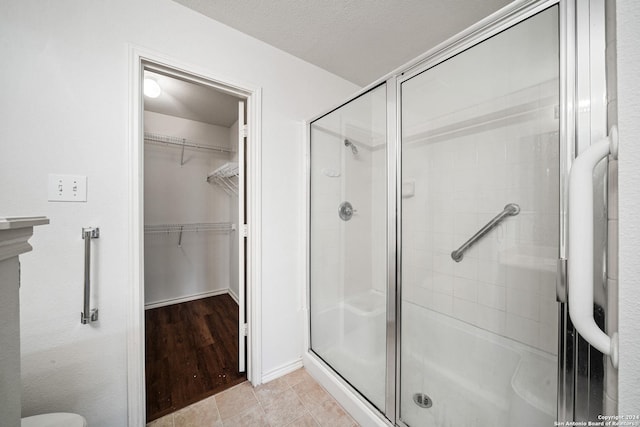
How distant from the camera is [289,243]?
5.68 ft

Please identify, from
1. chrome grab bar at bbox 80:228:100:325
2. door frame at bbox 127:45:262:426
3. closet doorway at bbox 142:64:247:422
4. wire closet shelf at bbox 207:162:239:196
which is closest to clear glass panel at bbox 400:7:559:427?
closet doorway at bbox 142:64:247:422

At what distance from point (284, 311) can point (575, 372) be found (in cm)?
147

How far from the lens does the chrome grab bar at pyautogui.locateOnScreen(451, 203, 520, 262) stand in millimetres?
977

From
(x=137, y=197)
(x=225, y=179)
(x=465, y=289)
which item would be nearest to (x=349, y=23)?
(x=137, y=197)

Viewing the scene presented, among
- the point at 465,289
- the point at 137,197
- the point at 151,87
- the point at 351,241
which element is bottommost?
the point at 465,289

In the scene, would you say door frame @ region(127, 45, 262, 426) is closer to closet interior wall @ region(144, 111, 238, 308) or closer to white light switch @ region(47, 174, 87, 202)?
white light switch @ region(47, 174, 87, 202)

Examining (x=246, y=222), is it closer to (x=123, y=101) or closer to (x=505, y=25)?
(x=123, y=101)

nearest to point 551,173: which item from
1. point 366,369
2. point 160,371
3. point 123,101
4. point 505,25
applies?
point 505,25

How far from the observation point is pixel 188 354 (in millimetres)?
1875

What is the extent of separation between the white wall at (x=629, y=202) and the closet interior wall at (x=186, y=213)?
3034 mm

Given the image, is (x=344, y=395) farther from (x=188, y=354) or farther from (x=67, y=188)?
(x=67, y=188)

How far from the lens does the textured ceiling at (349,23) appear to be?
132cm

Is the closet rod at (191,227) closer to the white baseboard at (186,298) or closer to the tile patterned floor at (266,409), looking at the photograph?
the white baseboard at (186,298)

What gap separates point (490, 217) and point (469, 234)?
0.47ft
